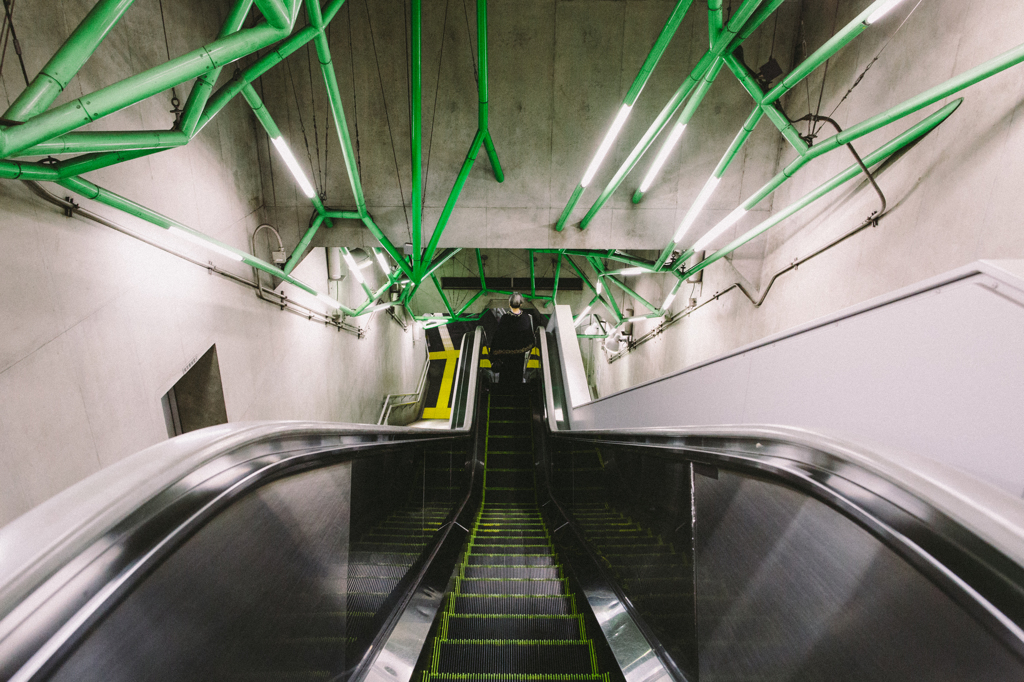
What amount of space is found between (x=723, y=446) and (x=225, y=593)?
1.46m

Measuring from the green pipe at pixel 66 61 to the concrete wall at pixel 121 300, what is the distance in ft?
3.16

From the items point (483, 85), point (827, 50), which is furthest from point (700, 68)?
point (483, 85)

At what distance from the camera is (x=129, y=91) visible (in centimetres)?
250

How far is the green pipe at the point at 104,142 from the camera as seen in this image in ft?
7.84

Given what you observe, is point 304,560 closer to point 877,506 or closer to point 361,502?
point 361,502

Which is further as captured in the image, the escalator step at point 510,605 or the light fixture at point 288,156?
the light fixture at point 288,156

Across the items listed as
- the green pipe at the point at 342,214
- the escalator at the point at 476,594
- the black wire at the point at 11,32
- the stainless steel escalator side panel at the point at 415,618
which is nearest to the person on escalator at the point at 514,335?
the green pipe at the point at 342,214

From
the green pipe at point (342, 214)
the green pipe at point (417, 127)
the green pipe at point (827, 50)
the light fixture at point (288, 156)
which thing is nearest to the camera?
the green pipe at point (827, 50)

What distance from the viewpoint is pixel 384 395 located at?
12375mm

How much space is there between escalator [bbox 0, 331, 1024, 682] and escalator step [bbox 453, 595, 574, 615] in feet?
0.05

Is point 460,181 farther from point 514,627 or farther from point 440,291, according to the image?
point 440,291

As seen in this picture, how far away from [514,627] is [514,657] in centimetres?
35

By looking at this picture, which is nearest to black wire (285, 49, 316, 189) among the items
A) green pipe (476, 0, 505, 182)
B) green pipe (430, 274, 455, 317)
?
green pipe (476, 0, 505, 182)

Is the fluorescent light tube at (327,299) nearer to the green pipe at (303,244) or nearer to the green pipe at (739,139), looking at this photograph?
the green pipe at (303,244)
